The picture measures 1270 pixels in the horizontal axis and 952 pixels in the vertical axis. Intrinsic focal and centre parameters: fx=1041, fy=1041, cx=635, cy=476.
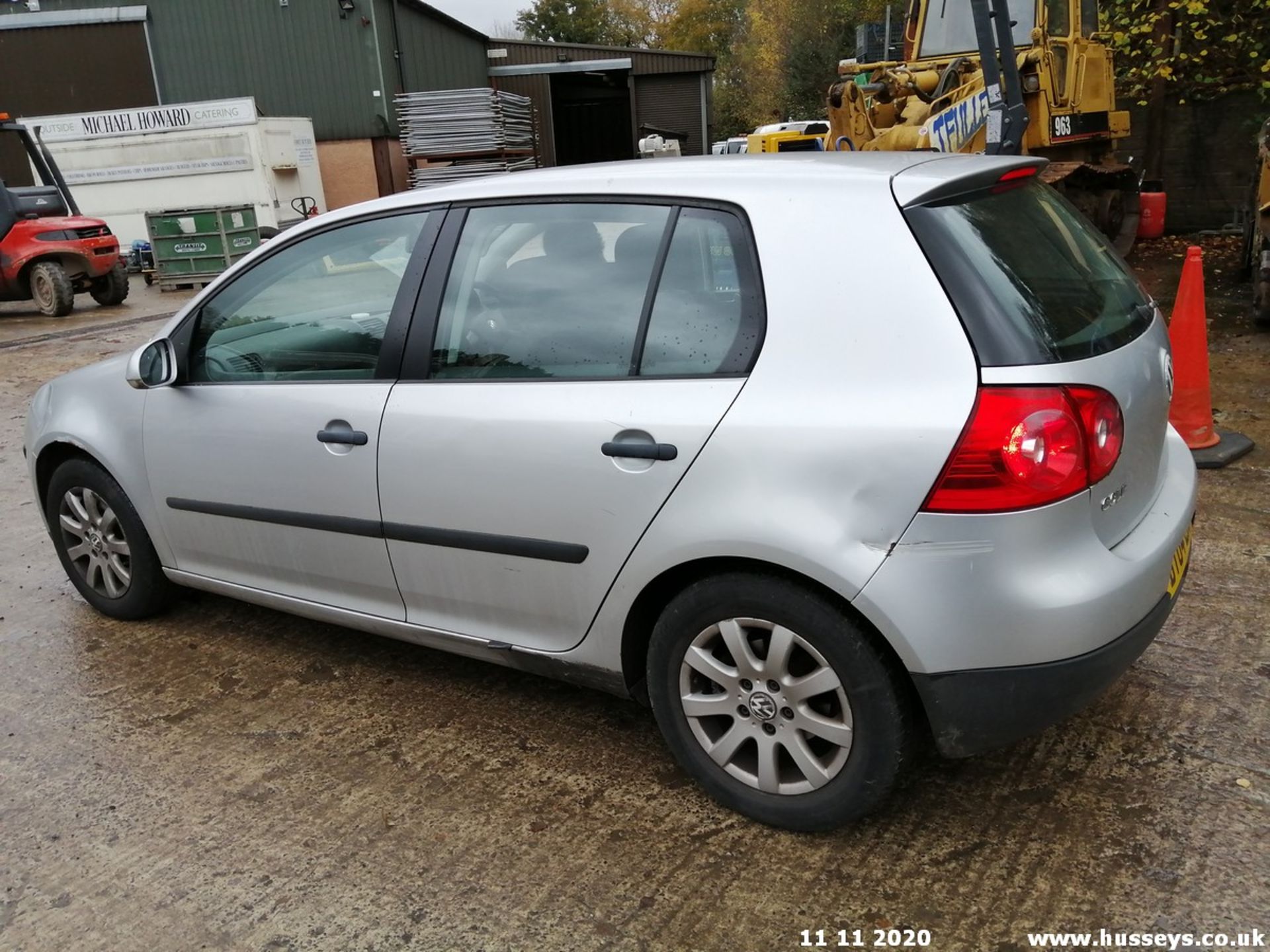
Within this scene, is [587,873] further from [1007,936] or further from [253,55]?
[253,55]

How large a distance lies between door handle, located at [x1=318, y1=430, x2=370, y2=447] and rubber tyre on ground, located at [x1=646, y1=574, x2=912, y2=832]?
109cm

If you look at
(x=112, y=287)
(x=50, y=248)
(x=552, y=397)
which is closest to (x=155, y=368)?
(x=552, y=397)

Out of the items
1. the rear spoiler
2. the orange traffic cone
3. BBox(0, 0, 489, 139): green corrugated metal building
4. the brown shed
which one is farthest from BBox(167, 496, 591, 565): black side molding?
the brown shed

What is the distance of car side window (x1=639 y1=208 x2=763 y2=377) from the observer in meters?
2.57

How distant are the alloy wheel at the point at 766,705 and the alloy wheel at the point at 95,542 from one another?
2.53m

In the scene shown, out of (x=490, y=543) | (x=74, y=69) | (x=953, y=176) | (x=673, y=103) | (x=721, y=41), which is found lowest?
(x=490, y=543)

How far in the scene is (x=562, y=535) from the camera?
2.77m

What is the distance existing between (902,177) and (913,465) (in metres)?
0.77

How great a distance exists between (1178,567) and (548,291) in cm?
185

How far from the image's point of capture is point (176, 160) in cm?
2047

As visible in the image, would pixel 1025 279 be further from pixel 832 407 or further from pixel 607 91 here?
pixel 607 91

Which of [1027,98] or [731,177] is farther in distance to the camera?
[1027,98]

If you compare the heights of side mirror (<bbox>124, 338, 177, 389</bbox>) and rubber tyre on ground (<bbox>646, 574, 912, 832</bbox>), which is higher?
side mirror (<bbox>124, 338, 177, 389</bbox>)

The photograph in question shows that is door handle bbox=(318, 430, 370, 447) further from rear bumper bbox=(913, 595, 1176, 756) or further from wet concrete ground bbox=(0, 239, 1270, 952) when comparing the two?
rear bumper bbox=(913, 595, 1176, 756)
